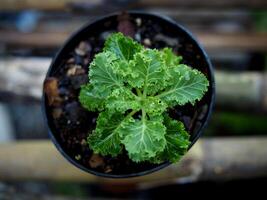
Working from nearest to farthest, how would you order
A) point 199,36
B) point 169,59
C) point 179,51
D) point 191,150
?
point 169,59, point 179,51, point 191,150, point 199,36

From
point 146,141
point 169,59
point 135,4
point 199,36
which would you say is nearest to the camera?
point 146,141

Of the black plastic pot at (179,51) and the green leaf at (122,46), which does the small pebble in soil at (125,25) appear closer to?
the black plastic pot at (179,51)

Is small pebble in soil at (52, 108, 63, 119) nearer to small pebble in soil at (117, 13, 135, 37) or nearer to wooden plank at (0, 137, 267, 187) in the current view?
small pebble in soil at (117, 13, 135, 37)

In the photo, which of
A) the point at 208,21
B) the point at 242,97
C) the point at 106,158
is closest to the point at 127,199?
the point at 242,97

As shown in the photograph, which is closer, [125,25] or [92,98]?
[92,98]

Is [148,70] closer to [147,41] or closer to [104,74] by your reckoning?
[104,74]

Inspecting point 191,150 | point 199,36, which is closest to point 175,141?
point 191,150

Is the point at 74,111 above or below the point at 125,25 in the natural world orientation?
below
